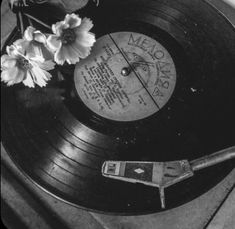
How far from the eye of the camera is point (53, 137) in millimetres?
1073

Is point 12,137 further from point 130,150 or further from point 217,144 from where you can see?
point 217,144

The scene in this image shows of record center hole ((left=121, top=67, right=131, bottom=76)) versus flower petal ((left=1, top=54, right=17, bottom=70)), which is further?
record center hole ((left=121, top=67, right=131, bottom=76))

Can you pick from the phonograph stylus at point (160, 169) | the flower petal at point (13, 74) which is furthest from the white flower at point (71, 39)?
the phonograph stylus at point (160, 169)

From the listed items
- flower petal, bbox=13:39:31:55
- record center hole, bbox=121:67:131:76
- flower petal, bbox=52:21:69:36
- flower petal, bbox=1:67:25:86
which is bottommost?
flower petal, bbox=1:67:25:86

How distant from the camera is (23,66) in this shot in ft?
3.07

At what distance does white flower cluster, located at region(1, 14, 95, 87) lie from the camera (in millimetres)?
855

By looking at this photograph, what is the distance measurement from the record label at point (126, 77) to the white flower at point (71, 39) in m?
0.20

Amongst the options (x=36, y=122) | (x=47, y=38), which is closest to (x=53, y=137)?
(x=36, y=122)

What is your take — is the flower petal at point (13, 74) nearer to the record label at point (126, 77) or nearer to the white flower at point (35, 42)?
the white flower at point (35, 42)

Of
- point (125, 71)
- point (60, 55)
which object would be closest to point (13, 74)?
point (60, 55)

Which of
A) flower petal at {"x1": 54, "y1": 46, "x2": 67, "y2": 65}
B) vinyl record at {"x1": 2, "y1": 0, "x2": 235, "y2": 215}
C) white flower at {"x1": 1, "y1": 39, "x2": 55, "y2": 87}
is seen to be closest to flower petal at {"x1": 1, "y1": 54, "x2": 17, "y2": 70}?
white flower at {"x1": 1, "y1": 39, "x2": 55, "y2": 87}

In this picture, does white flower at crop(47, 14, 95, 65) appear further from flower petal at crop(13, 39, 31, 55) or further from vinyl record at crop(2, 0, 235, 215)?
vinyl record at crop(2, 0, 235, 215)

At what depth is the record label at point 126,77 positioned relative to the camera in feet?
3.57

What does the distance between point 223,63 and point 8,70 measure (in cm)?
62
